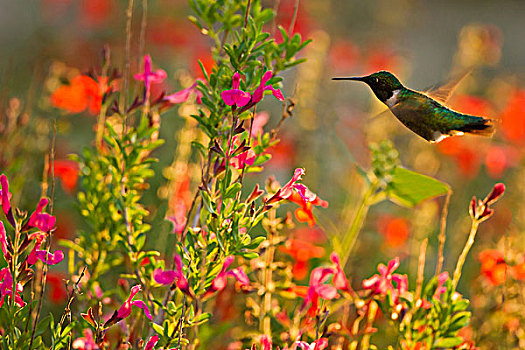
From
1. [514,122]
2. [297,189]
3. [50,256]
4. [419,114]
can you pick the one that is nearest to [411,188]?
[419,114]

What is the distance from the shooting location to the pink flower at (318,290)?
2.63 ft

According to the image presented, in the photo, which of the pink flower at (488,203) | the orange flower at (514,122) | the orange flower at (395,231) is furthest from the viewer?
the orange flower at (514,122)

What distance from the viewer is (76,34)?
360 cm

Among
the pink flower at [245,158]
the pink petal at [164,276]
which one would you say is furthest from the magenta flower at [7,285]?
the pink flower at [245,158]

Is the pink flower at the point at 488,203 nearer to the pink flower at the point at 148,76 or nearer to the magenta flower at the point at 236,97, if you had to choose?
the magenta flower at the point at 236,97

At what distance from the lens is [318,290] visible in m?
0.81

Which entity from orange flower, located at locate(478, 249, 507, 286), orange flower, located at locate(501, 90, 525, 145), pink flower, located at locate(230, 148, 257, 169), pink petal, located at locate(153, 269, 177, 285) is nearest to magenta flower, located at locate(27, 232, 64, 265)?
pink petal, located at locate(153, 269, 177, 285)

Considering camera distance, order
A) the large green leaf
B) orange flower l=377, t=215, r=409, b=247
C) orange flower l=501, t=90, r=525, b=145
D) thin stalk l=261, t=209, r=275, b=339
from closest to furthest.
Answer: thin stalk l=261, t=209, r=275, b=339
the large green leaf
orange flower l=377, t=215, r=409, b=247
orange flower l=501, t=90, r=525, b=145

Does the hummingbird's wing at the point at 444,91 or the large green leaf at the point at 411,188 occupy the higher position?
the hummingbird's wing at the point at 444,91

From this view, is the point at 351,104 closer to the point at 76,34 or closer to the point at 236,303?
the point at 76,34

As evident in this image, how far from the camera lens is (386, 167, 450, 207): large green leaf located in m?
1.03

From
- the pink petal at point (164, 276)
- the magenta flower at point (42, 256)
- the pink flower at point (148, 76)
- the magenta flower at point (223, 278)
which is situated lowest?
the magenta flower at point (223, 278)

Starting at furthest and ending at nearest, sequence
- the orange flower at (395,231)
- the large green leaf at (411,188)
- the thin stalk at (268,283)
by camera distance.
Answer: the orange flower at (395,231)
the large green leaf at (411,188)
the thin stalk at (268,283)

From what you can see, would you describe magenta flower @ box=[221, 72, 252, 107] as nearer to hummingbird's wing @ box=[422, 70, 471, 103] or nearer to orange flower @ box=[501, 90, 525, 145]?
hummingbird's wing @ box=[422, 70, 471, 103]
